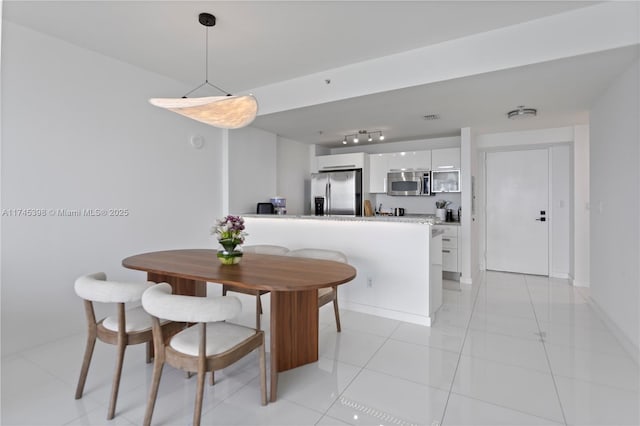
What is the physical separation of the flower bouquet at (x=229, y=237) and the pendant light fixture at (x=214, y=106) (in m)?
0.78

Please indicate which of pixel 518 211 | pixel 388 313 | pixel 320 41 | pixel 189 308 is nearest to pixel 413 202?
pixel 518 211

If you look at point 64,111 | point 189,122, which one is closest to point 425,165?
point 189,122

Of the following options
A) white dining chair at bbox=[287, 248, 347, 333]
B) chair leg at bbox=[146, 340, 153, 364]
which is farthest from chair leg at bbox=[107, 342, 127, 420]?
white dining chair at bbox=[287, 248, 347, 333]

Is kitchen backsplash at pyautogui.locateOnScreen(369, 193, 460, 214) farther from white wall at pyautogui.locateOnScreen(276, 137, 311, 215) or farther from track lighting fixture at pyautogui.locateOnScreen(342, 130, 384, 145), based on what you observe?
white wall at pyautogui.locateOnScreen(276, 137, 311, 215)

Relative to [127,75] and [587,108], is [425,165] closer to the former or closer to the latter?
[587,108]

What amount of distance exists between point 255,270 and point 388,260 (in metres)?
1.73

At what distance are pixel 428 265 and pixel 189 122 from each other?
319cm

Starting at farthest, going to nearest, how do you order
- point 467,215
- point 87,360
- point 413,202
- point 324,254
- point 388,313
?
point 413,202 → point 467,215 → point 388,313 → point 324,254 → point 87,360

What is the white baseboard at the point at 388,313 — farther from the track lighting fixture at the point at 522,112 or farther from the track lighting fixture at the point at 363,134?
the track lighting fixture at the point at 363,134

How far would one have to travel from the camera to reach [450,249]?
4895mm

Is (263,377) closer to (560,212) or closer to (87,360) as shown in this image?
(87,360)

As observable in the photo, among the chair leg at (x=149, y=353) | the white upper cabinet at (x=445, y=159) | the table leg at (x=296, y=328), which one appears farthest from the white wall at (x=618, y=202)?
the chair leg at (x=149, y=353)

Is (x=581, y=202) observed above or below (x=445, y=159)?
below

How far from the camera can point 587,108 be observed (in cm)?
369
